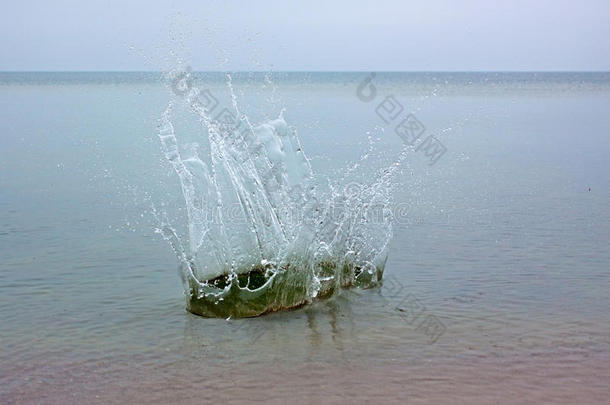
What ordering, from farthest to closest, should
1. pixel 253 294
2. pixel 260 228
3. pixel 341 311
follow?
pixel 260 228 < pixel 341 311 < pixel 253 294

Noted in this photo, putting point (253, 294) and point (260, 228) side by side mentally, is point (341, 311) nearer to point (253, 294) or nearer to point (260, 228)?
point (253, 294)

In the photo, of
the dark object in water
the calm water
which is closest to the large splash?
the dark object in water

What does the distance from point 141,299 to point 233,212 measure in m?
1.32

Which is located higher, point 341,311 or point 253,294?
point 253,294

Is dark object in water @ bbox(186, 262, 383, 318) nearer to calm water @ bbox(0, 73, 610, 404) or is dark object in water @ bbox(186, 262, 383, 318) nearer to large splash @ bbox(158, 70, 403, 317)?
large splash @ bbox(158, 70, 403, 317)

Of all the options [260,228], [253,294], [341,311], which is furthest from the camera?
[260,228]

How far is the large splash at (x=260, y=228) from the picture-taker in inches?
306

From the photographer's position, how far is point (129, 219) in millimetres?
11641

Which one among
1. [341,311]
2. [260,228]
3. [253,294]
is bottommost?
[341,311]

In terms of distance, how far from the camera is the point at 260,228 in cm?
841

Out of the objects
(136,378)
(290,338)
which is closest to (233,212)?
(290,338)

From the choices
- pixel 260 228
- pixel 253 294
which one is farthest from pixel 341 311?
pixel 260 228

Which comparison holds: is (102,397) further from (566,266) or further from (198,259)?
(566,266)

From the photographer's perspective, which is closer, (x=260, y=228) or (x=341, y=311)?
(x=341, y=311)
